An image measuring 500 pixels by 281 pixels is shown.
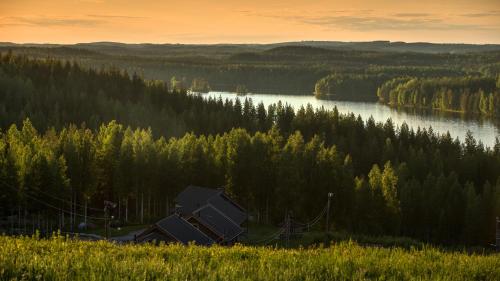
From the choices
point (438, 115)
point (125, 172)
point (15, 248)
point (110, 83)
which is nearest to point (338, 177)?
point (125, 172)

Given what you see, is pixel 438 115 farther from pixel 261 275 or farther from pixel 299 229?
pixel 261 275

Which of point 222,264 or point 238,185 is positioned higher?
point 222,264

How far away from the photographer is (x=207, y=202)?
171 feet

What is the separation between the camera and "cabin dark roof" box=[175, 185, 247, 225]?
2094 inches

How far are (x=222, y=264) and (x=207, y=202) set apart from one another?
1512 inches

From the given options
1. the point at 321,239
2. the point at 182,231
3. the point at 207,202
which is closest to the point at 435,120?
the point at 207,202

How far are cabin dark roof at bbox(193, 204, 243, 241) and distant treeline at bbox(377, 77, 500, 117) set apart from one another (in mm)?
129816

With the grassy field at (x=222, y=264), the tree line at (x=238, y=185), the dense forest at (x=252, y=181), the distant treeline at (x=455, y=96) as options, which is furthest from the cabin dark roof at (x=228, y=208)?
the distant treeline at (x=455, y=96)

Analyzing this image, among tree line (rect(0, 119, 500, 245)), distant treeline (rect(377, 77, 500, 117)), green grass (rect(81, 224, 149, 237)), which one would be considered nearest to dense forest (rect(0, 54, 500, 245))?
tree line (rect(0, 119, 500, 245))

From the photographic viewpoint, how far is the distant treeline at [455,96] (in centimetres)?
16625

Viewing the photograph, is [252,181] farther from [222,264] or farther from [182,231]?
[222,264]

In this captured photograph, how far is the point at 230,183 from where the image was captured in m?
60.8

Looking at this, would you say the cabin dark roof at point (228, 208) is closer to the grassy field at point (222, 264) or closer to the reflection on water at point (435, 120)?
the grassy field at point (222, 264)

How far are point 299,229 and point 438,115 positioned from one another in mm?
118368
